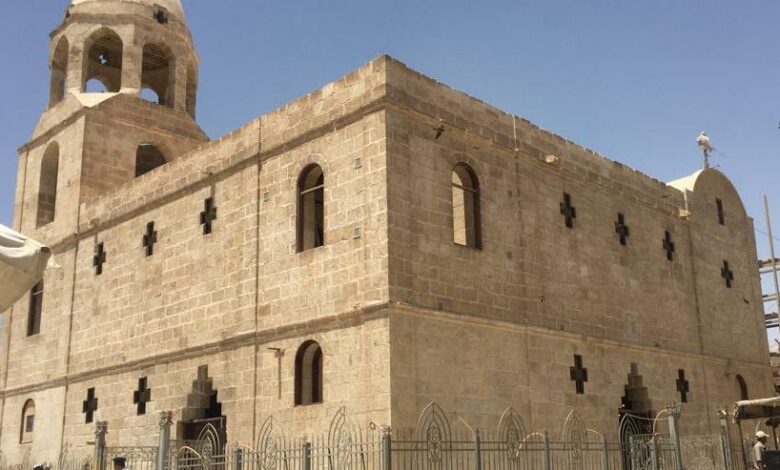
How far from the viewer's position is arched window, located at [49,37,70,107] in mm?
21453

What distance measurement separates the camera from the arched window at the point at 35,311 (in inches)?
789

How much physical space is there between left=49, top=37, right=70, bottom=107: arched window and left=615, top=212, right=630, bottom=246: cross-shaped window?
13.9m

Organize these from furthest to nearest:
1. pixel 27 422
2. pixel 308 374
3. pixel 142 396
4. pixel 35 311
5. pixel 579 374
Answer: pixel 35 311 < pixel 27 422 < pixel 142 396 < pixel 579 374 < pixel 308 374

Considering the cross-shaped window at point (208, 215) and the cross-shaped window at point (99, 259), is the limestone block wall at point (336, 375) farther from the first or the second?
the cross-shaped window at point (99, 259)

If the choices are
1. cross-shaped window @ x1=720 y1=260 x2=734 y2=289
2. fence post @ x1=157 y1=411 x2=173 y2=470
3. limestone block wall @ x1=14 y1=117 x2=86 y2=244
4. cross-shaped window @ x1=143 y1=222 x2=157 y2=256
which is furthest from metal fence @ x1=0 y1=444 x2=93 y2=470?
cross-shaped window @ x1=720 y1=260 x2=734 y2=289

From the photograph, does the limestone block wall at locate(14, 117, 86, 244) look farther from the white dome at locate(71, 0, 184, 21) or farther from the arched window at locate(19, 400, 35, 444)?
the arched window at locate(19, 400, 35, 444)

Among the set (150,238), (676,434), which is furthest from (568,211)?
(150,238)

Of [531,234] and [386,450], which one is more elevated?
[531,234]

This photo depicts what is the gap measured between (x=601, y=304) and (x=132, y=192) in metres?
9.81

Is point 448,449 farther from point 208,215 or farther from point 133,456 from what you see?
point 208,215

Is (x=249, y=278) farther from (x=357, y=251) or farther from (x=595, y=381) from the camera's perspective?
(x=595, y=381)

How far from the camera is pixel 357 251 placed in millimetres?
12445

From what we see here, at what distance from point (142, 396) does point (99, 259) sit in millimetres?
3713

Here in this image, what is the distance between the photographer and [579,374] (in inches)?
576
